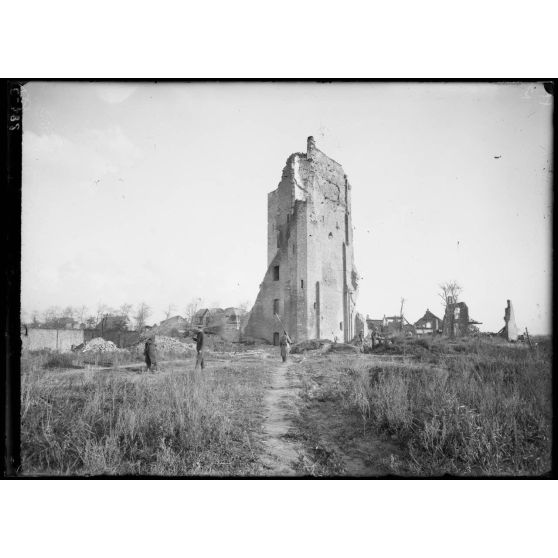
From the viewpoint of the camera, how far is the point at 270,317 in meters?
10.6

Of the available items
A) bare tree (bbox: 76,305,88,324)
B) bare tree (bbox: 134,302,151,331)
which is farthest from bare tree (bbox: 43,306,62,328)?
bare tree (bbox: 134,302,151,331)

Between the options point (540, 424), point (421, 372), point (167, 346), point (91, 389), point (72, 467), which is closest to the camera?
point (72, 467)

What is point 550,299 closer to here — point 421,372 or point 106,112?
point 421,372

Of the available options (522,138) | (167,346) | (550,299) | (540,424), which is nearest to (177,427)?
(167,346)

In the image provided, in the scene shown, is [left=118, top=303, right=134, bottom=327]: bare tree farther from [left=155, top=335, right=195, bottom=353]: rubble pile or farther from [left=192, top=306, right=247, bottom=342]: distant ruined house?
[left=192, top=306, right=247, bottom=342]: distant ruined house

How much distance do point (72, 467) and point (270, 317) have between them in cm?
719

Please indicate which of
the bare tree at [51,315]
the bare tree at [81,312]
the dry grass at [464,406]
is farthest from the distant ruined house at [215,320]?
the bare tree at [51,315]

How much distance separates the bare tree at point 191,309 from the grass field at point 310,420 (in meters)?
1.08

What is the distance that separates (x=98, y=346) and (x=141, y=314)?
0.85 m

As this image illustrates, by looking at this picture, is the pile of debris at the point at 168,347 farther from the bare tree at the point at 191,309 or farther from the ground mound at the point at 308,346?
the ground mound at the point at 308,346

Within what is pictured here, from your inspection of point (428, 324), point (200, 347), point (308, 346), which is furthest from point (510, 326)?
point (200, 347)

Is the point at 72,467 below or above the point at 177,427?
below

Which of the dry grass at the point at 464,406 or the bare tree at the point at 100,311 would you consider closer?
the dry grass at the point at 464,406

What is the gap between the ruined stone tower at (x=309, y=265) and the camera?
9.93 metres
